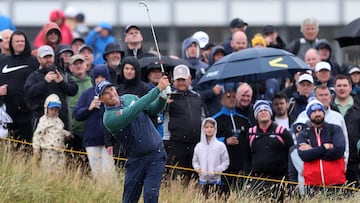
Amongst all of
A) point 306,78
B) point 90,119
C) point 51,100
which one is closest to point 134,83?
point 90,119

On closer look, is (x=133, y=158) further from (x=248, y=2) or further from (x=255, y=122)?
(x=248, y=2)

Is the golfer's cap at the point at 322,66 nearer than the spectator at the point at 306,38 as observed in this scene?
Yes

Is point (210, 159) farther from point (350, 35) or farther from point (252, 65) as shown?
point (350, 35)

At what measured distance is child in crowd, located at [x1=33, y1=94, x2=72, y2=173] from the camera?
16444 mm

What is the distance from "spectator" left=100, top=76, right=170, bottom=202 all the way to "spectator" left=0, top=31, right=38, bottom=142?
3824mm

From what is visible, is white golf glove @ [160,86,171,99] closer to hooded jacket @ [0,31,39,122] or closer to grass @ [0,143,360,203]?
grass @ [0,143,360,203]

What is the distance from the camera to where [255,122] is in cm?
1689

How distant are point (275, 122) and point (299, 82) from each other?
879 mm

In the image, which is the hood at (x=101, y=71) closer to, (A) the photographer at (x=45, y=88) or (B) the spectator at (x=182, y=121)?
(A) the photographer at (x=45, y=88)

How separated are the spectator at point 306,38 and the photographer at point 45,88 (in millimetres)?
4723

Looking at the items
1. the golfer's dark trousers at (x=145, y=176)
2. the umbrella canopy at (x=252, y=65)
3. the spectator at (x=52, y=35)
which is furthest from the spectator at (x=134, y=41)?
the golfer's dark trousers at (x=145, y=176)

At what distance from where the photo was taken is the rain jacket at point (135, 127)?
44.0 feet

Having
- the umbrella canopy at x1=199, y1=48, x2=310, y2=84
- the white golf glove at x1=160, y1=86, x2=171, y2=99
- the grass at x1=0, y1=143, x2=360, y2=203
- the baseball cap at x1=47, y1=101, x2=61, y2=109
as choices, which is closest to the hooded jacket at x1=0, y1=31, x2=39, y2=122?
the baseball cap at x1=47, y1=101, x2=61, y2=109

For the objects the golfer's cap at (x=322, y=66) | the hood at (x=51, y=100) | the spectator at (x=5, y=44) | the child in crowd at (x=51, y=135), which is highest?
the spectator at (x=5, y=44)
